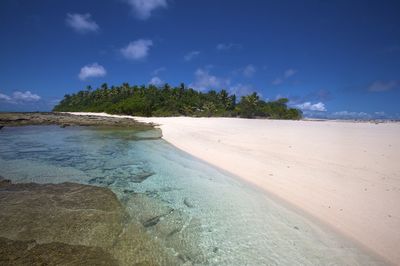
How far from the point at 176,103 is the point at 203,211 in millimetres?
67521

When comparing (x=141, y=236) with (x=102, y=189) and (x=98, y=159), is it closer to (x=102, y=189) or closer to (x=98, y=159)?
(x=102, y=189)

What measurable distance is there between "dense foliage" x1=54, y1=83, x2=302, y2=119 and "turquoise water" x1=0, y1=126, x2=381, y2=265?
2158 inches

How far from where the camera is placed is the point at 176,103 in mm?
72188

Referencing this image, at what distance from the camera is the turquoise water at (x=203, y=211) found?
13.2 feet

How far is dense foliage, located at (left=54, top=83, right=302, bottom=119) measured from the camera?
65.9 metres

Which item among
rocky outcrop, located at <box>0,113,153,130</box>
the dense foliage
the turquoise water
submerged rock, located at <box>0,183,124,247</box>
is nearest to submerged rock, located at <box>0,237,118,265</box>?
submerged rock, located at <box>0,183,124,247</box>

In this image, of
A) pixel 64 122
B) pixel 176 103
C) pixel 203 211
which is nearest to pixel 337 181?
pixel 203 211

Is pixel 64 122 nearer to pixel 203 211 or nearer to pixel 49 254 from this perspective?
pixel 203 211

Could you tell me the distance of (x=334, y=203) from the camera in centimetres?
556

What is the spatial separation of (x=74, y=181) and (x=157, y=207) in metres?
3.52

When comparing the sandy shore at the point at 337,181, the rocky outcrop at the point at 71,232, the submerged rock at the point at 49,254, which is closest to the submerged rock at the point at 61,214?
the rocky outcrop at the point at 71,232

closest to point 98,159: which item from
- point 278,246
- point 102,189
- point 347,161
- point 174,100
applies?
point 102,189

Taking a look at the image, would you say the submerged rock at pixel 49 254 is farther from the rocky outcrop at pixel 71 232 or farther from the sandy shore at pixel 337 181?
the sandy shore at pixel 337 181

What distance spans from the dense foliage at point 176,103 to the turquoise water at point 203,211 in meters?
54.8
